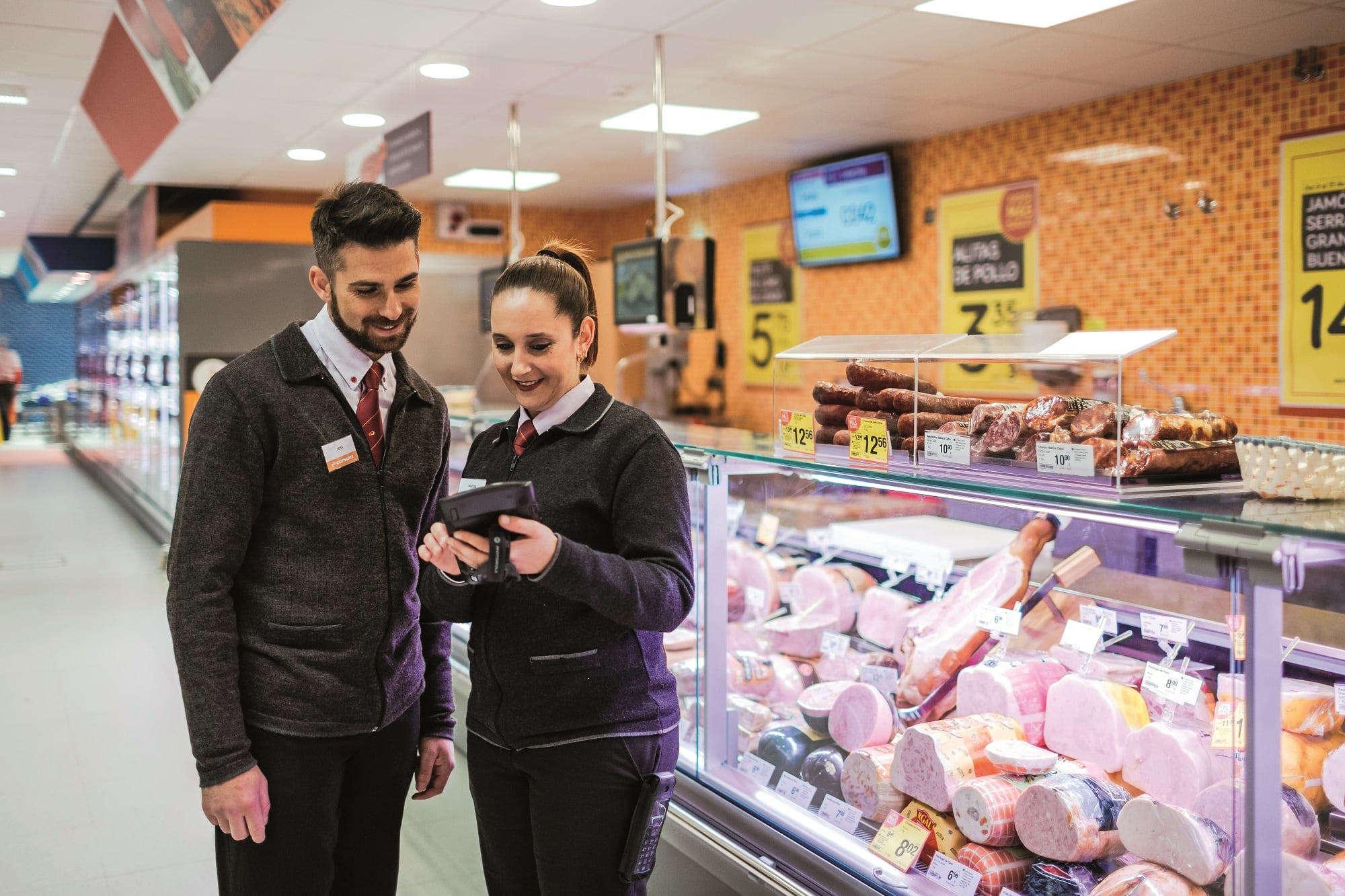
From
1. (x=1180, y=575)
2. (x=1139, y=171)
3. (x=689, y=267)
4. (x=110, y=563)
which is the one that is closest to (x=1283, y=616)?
(x=1180, y=575)

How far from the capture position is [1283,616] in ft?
4.72

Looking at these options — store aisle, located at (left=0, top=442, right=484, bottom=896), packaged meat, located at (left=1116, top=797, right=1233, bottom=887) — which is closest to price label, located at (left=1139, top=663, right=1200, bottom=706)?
packaged meat, located at (left=1116, top=797, right=1233, bottom=887)

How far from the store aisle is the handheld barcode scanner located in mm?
1859

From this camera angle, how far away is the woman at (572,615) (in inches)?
62.2

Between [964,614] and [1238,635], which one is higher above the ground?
[1238,635]

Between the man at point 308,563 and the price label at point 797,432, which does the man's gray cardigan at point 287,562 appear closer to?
the man at point 308,563

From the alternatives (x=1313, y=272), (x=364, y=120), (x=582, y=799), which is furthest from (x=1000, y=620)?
(x=364, y=120)

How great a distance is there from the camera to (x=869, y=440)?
212cm

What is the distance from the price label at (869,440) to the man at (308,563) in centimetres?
82

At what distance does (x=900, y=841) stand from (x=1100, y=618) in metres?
0.57

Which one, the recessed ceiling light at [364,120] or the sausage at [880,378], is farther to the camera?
the recessed ceiling light at [364,120]

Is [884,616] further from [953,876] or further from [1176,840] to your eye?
[1176,840]

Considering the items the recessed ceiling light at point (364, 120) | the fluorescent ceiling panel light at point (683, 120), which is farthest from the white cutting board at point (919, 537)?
the recessed ceiling light at point (364, 120)

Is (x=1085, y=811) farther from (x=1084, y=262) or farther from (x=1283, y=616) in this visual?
(x=1084, y=262)
